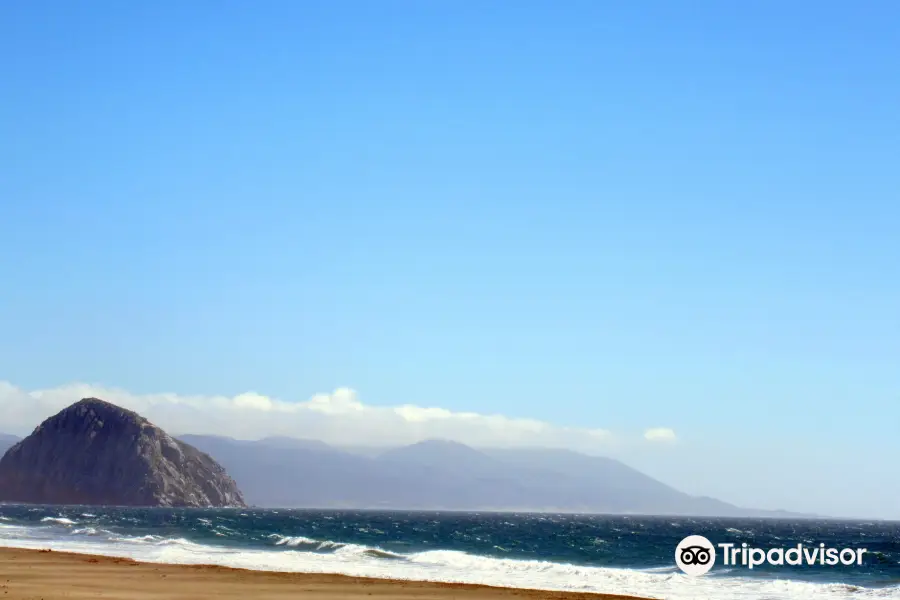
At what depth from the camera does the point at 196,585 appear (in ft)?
111

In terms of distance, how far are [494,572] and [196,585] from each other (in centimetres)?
1759

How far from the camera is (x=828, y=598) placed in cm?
4022

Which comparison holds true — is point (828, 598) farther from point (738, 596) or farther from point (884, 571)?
point (884, 571)

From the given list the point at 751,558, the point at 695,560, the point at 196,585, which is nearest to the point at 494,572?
the point at 196,585

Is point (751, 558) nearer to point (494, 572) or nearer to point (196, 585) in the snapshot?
point (494, 572)

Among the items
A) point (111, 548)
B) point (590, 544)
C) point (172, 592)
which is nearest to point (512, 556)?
point (590, 544)

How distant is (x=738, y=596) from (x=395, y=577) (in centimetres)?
1471

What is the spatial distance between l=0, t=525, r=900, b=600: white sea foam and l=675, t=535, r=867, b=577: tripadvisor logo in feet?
19.2

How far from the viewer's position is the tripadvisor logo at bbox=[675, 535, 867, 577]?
2253 inches

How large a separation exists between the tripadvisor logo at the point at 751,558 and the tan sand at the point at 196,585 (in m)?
19.0

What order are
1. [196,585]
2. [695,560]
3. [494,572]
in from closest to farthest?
1. [196,585]
2. [494,572]
3. [695,560]

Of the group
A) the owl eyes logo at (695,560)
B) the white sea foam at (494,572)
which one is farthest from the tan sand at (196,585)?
the owl eyes logo at (695,560)

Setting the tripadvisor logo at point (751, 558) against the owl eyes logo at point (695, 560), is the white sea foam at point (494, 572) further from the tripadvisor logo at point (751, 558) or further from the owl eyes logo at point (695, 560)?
the tripadvisor logo at point (751, 558)

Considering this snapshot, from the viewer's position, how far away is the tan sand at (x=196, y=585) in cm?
→ 3039
